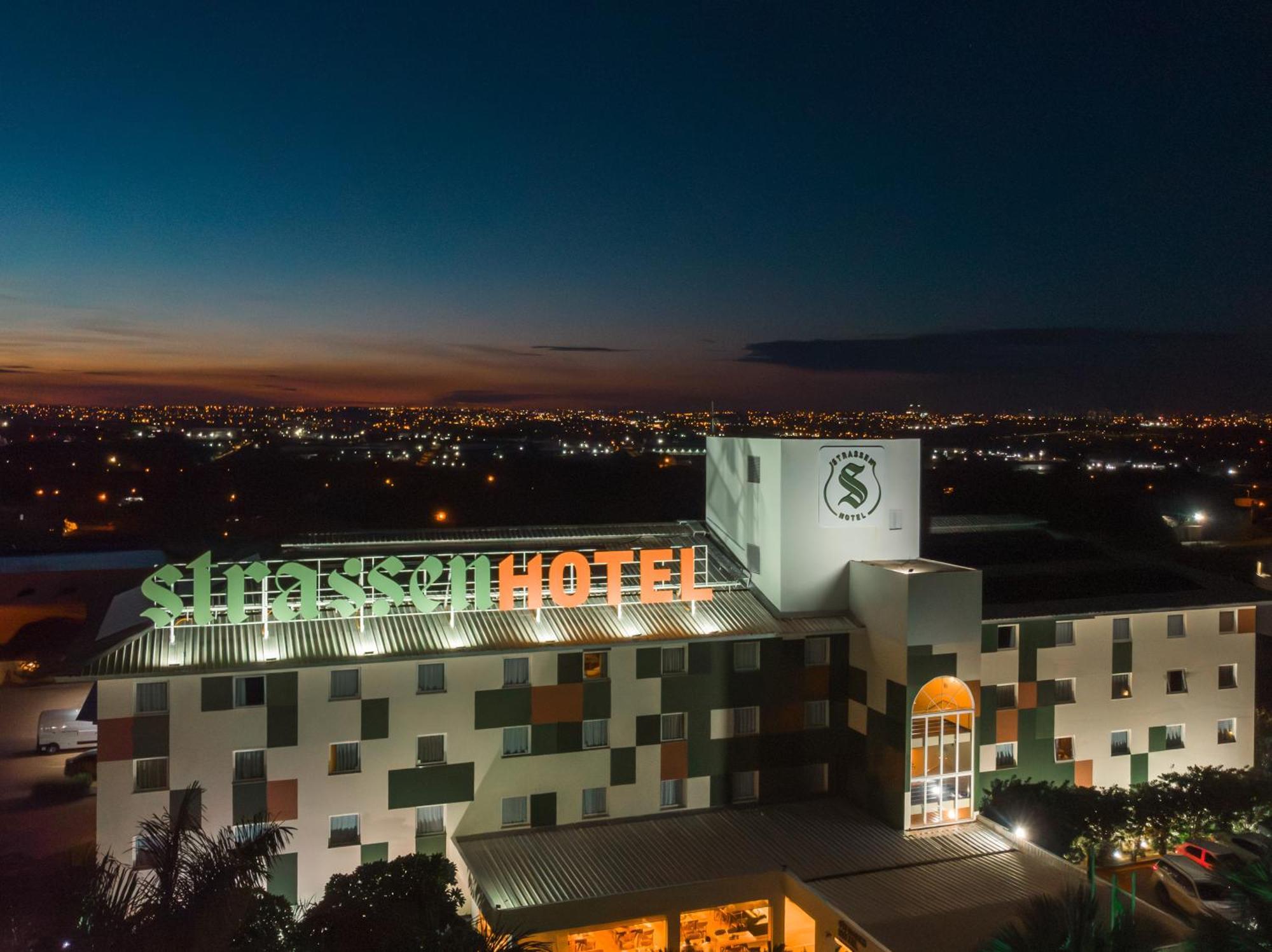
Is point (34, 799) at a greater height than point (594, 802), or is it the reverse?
point (594, 802)

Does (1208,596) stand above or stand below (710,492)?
below

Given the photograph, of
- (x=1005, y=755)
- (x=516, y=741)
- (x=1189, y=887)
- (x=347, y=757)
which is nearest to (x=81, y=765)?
(x=347, y=757)

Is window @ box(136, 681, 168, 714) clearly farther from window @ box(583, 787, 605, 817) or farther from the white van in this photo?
the white van

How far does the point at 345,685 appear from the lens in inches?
953

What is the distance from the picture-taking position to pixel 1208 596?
1302 inches

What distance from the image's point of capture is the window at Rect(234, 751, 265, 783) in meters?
23.3

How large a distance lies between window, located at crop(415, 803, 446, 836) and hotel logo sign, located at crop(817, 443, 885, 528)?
567 inches

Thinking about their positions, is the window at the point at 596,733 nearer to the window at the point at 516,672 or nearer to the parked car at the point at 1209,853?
the window at the point at 516,672

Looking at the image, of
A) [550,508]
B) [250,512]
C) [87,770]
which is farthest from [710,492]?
[250,512]

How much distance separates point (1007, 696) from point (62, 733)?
37.8 meters

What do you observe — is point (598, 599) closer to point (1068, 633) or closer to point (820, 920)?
point (820, 920)

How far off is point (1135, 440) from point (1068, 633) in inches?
7333

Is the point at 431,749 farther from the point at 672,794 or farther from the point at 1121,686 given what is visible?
the point at 1121,686

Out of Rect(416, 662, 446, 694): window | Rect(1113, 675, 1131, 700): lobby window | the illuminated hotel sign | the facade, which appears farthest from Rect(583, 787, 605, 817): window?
Rect(1113, 675, 1131, 700): lobby window
